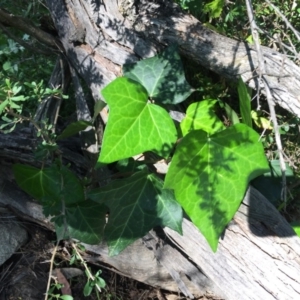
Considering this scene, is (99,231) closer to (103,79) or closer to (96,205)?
(96,205)

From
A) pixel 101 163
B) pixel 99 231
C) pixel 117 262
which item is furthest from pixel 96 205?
pixel 117 262

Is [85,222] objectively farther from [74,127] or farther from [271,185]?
[271,185]

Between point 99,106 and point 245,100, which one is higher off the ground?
point 245,100

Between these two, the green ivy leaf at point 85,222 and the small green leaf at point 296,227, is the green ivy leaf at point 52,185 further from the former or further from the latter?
the small green leaf at point 296,227

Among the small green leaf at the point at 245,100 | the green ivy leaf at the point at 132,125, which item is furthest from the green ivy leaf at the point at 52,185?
the small green leaf at the point at 245,100

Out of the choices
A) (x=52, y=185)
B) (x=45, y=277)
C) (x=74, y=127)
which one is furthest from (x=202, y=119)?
(x=45, y=277)

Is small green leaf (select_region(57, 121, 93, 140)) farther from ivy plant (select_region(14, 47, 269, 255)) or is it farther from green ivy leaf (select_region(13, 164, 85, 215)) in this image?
green ivy leaf (select_region(13, 164, 85, 215))

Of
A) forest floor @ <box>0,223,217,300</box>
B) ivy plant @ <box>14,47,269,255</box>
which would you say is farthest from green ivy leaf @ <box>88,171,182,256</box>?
forest floor @ <box>0,223,217,300</box>
